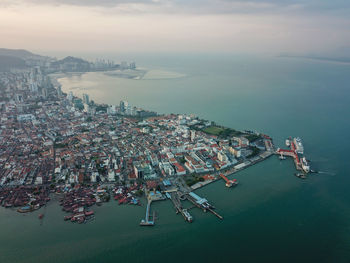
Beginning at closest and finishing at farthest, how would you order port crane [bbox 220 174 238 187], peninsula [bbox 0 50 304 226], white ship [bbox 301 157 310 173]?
1. peninsula [bbox 0 50 304 226]
2. port crane [bbox 220 174 238 187]
3. white ship [bbox 301 157 310 173]

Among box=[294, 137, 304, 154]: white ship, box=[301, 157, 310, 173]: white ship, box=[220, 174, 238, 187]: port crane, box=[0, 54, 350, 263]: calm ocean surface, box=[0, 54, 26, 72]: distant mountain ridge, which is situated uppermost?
box=[0, 54, 26, 72]: distant mountain ridge

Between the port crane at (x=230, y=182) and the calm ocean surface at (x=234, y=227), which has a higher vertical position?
the port crane at (x=230, y=182)

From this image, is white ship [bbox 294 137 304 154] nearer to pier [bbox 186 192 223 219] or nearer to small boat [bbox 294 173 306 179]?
small boat [bbox 294 173 306 179]

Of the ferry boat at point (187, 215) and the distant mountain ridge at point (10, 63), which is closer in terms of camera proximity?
the ferry boat at point (187, 215)

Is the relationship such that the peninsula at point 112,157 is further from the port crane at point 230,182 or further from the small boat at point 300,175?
the small boat at point 300,175

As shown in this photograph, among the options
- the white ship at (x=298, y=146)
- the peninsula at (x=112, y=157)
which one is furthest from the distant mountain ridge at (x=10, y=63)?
the white ship at (x=298, y=146)

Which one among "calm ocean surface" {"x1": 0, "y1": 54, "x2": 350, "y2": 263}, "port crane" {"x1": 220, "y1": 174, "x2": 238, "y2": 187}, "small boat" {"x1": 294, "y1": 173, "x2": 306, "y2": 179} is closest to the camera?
"calm ocean surface" {"x1": 0, "y1": 54, "x2": 350, "y2": 263}

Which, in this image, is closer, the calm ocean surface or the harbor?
the calm ocean surface

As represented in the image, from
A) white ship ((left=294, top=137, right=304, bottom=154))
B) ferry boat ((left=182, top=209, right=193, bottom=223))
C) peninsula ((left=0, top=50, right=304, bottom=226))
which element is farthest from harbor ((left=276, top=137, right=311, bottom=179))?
ferry boat ((left=182, top=209, right=193, bottom=223))

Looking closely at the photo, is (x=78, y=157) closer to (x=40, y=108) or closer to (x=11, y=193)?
(x=11, y=193)

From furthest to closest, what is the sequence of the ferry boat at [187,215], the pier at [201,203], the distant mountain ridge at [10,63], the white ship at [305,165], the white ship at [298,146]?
the distant mountain ridge at [10,63], the white ship at [298,146], the white ship at [305,165], the pier at [201,203], the ferry boat at [187,215]

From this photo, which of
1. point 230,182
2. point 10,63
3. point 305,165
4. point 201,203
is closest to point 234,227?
point 201,203
